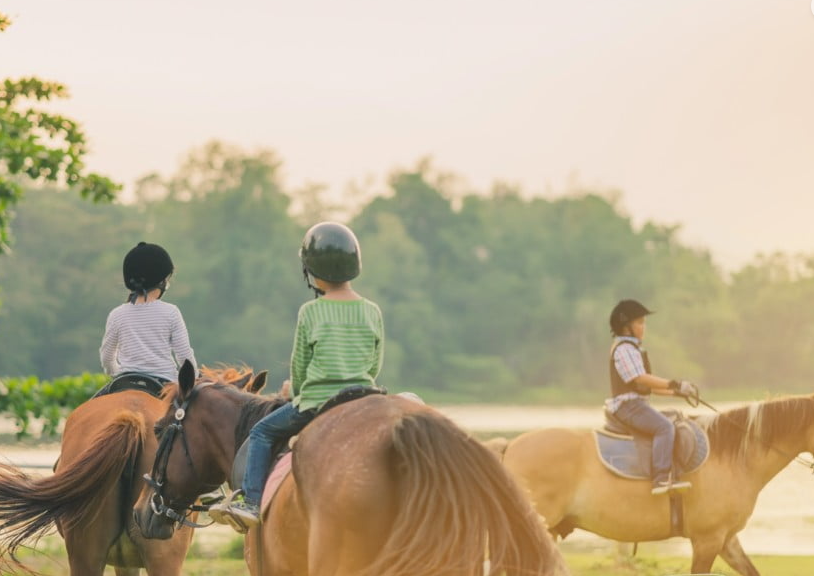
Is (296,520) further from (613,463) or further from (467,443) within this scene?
(613,463)

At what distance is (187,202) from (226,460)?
7800 cm

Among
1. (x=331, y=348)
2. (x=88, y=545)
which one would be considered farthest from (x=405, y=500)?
(x=88, y=545)

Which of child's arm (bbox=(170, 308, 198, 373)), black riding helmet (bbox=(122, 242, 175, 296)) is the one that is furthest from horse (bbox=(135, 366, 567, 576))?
black riding helmet (bbox=(122, 242, 175, 296))

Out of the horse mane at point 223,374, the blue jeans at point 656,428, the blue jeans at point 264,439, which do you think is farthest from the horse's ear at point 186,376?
the blue jeans at point 656,428

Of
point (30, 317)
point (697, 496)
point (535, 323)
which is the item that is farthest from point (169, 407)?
point (535, 323)

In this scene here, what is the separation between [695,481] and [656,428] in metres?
0.64

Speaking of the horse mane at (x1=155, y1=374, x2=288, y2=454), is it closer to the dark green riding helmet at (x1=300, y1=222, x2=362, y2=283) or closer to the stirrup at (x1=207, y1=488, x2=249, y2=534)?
the stirrup at (x1=207, y1=488, x2=249, y2=534)

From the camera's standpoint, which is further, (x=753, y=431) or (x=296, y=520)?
(x=753, y=431)

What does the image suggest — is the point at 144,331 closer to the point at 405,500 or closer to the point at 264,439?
the point at 264,439

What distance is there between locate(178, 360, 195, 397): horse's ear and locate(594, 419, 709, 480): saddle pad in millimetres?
5277

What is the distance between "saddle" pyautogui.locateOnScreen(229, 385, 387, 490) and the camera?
6047mm

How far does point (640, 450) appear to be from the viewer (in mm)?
11469

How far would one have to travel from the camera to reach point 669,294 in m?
80.9

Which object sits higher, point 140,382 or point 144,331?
point 144,331
